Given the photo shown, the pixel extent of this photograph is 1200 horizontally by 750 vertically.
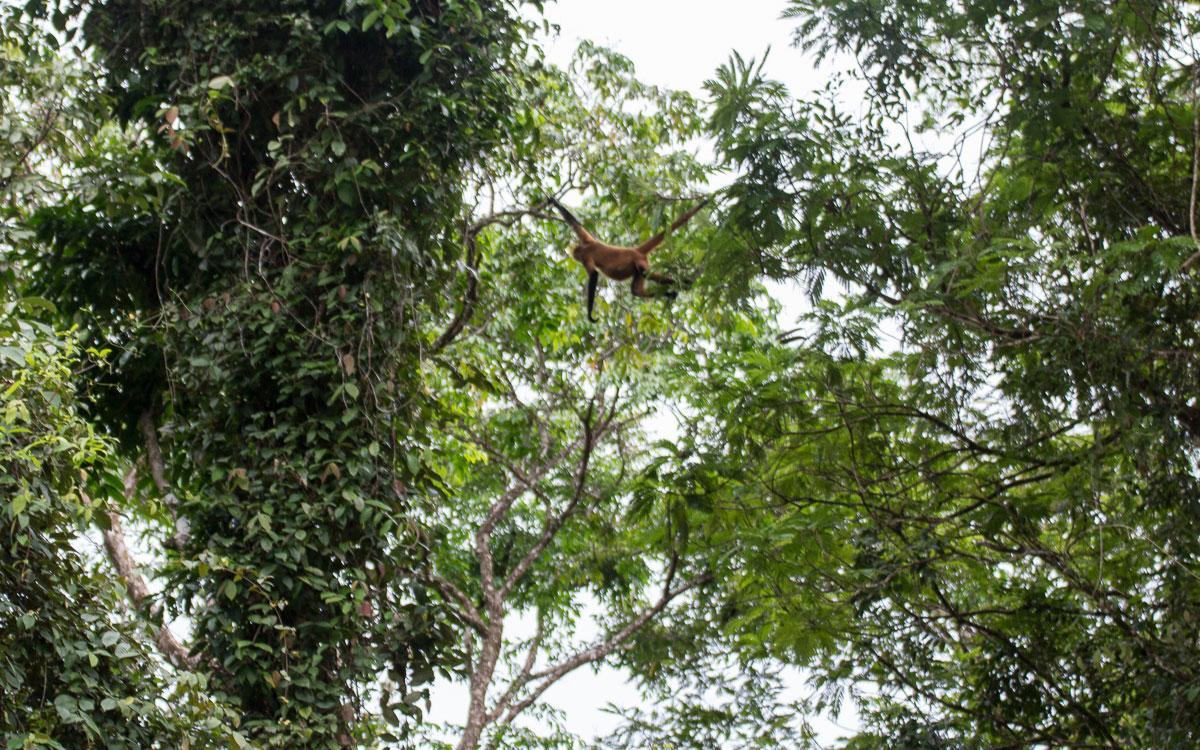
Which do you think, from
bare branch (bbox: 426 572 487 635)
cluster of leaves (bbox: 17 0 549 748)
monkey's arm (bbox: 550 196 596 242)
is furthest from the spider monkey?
bare branch (bbox: 426 572 487 635)

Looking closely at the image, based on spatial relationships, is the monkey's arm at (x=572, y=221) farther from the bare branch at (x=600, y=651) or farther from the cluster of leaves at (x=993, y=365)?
the bare branch at (x=600, y=651)

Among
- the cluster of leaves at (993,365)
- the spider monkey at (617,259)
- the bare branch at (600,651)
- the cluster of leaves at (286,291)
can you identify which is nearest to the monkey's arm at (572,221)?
the spider monkey at (617,259)

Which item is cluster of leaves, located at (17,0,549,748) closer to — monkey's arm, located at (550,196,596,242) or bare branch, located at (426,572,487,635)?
monkey's arm, located at (550,196,596,242)

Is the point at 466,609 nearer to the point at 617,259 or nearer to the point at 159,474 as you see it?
the point at 617,259

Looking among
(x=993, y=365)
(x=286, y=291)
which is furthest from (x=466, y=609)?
(x=993, y=365)

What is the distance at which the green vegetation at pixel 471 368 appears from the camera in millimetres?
4508

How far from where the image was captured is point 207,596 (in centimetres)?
501

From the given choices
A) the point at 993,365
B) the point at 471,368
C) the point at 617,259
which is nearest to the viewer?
the point at 993,365

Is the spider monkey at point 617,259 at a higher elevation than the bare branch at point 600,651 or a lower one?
higher

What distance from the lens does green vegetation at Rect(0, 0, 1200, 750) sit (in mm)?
4508

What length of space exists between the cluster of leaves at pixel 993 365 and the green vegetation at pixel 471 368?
3 cm

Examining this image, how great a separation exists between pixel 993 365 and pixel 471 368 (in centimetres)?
294

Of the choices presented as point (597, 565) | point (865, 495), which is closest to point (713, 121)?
point (865, 495)

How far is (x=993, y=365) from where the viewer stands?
5.34 metres
